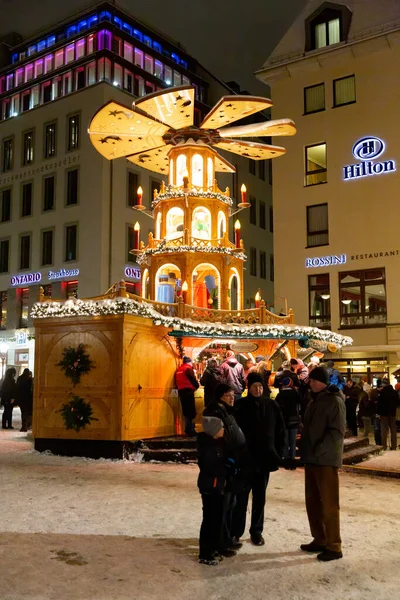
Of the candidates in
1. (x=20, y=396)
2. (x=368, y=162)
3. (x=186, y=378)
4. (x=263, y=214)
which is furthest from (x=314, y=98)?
(x=186, y=378)

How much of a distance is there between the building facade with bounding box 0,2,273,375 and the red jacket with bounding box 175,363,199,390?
24009 mm

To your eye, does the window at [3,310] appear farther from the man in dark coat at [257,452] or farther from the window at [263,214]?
the man in dark coat at [257,452]

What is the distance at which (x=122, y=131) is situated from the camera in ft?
59.1

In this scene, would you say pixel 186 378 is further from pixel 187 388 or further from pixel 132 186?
pixel 132 186

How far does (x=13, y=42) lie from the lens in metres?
48.1

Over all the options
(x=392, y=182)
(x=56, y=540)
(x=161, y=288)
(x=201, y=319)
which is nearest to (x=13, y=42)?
(x=392, y=182)

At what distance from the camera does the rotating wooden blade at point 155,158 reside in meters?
20.1

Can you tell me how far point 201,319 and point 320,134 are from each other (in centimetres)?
1960

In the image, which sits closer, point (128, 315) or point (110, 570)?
point (110, 570)

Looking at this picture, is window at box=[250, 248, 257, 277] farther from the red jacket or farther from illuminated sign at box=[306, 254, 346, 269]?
the red jacket

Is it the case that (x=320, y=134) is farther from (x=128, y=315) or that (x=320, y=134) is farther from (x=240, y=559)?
(x=240, y=559)

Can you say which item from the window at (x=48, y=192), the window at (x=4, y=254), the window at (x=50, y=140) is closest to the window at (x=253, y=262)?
the window at (x=48, y=192)

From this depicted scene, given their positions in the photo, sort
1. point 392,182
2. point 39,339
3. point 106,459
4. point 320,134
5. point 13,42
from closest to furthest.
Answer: point 106,459
point 39,339
point 392,182
point 320,134
point 13,42

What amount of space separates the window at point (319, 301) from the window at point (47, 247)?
17.4 meters
